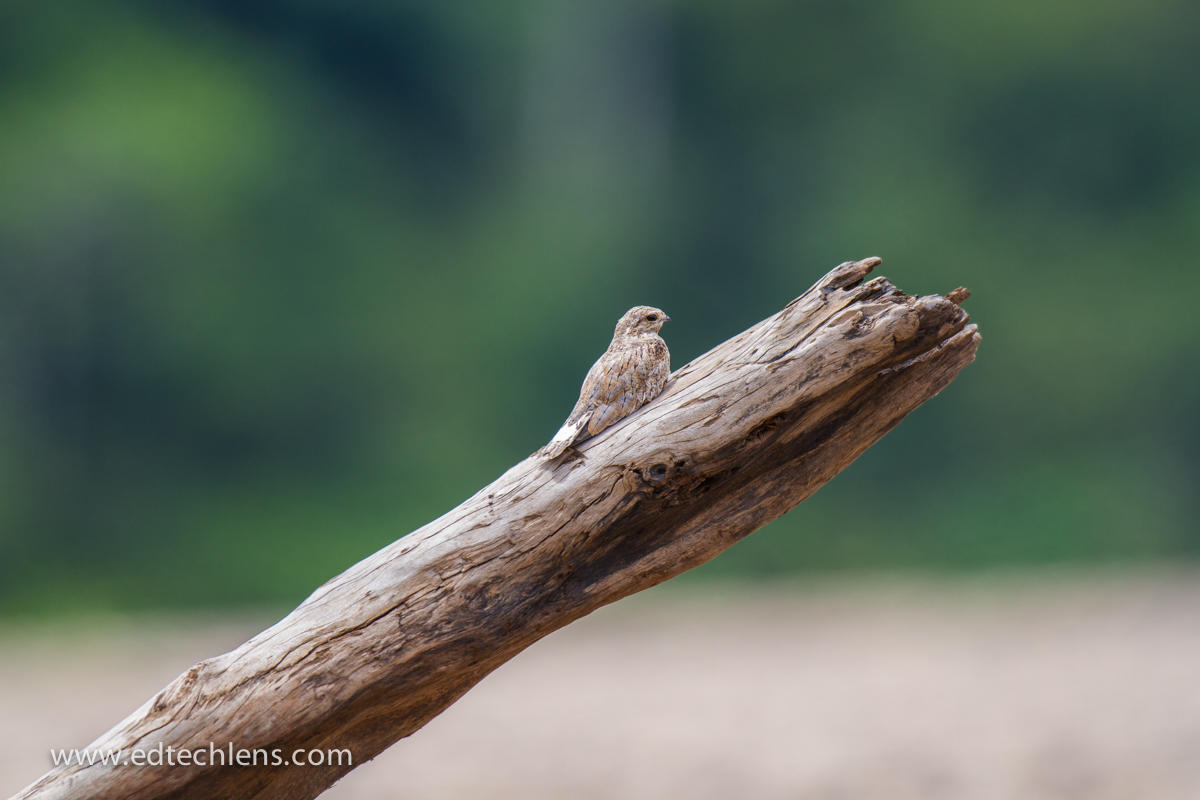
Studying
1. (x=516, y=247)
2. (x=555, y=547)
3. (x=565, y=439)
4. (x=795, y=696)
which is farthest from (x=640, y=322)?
(x=516, y=247)

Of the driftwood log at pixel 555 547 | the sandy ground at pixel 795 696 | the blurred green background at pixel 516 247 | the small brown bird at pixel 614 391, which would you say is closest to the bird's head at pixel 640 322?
the small brown bird at pixel 614 391

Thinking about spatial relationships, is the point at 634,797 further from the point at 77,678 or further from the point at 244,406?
the point at 244,406

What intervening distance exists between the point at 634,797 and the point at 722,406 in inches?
119

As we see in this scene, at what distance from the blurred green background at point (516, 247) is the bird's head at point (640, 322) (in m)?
8.32

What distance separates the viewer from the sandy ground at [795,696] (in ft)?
16.5

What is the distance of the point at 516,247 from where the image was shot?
12.3m

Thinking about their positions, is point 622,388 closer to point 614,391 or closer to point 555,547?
point 614,391

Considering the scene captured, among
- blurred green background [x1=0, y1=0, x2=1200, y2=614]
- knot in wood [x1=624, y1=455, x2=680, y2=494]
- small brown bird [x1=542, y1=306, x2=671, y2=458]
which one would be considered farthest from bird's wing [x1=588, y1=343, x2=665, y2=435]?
blurred green background [x1=0, y1=0, x2=1200, y2=614]

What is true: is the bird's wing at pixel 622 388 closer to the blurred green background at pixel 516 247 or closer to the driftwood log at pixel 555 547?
the driftwood log at pixel 555 547

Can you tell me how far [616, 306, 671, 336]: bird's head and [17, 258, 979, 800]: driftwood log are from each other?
35cm

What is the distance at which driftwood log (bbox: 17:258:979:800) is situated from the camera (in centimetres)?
244

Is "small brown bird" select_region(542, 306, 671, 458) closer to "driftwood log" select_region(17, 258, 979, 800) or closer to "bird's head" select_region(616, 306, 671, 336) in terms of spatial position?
"driftwood log" select_region(17, 258, 979, 800)

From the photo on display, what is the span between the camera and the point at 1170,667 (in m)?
6.75

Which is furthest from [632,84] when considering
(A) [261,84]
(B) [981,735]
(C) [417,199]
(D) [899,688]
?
(B) [981,735]
